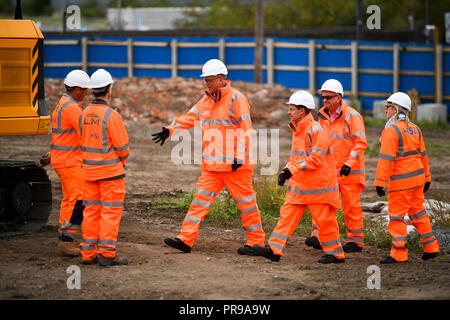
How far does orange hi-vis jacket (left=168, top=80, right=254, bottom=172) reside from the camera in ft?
27.5

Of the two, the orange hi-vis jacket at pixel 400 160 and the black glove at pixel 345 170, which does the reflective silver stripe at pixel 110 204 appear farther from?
the orange hi-vis jacket at pixel 400 160

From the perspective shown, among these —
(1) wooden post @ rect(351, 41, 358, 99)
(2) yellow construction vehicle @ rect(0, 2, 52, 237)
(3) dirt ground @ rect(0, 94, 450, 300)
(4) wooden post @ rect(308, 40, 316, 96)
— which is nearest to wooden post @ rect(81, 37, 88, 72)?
(4) wooden post @ rect(308, 40, 316, 96)

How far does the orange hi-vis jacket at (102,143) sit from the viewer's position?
25.1 feet

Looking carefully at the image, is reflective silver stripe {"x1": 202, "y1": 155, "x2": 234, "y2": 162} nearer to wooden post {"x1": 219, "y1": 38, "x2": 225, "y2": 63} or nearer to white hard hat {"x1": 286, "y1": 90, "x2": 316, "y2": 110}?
white hard hat {"x1": 286, "y1": 90, "x2": 316, "y2": 110}

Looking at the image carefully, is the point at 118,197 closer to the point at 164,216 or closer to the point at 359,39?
the point at 164,216

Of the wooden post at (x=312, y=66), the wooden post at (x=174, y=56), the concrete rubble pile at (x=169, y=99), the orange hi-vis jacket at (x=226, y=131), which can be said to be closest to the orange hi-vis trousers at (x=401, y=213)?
the orange hi-vis jacket at (x=226, y=131)

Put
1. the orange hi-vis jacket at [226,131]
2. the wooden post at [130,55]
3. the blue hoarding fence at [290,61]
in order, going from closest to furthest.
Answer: the orange hi-vis jacket at [226,131]
the blue hoarding fence at [290,61]
the wooden post at [130,55]

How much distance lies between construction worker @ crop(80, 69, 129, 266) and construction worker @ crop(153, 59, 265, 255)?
87 cm

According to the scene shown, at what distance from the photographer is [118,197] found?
7.69 m

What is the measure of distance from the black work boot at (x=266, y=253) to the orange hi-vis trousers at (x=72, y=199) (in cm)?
195
